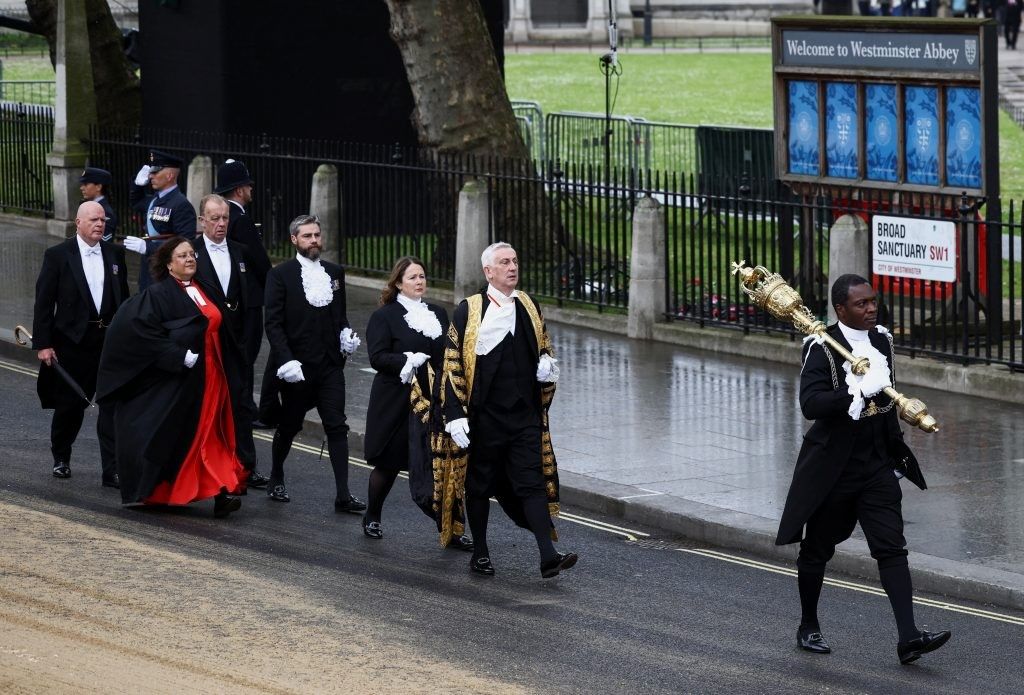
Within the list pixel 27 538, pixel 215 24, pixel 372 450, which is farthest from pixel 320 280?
pixel 215 24

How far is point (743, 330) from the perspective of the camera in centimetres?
1630

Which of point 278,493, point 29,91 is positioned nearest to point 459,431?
point 278,493

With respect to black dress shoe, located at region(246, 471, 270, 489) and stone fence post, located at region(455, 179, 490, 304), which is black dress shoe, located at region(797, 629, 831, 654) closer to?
black dress shoe, located at region(246, 471, 270, 489)

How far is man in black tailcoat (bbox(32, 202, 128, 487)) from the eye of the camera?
1182 cm

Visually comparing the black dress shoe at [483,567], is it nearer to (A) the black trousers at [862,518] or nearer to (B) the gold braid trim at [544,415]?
(B) the gold braid trim at [544,415]

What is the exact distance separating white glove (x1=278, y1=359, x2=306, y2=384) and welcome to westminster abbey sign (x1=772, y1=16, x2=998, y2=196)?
6.76 meters

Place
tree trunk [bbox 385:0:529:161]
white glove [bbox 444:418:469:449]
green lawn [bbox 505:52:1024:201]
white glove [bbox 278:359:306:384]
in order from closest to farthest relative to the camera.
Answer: white glove [bbox 444:418:469:449]
white glove [bbox 278:359:306:384]
tree trunk [bbox 385:0:529:161]
green lawn [bbox 505:52:1024:201]

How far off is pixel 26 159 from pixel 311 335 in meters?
15.0

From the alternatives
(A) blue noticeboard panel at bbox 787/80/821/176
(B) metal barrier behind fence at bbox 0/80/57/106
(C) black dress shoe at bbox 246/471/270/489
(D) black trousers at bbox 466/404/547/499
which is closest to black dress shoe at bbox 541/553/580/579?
(D) black trousers at bbox 466/404/547/499

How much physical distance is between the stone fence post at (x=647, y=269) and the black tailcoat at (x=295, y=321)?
6099 millimetres

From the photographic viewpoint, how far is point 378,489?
34.2 feet

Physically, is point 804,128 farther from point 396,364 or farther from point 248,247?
point 396,364

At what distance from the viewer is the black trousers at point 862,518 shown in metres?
8.19

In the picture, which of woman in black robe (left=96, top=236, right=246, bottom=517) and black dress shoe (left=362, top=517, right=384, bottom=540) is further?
woman in black robe (left=96, top=236, right=246, bottom=517)
